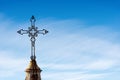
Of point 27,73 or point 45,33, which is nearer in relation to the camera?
point 27,73

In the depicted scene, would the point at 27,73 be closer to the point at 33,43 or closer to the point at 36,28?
the point at 33,43

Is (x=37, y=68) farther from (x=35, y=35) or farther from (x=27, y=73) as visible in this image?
(x=35, y=35)

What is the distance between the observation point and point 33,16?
17.3 m

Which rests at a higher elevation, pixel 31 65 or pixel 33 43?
→ pixel 33 43

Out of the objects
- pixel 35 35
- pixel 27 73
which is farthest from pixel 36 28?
pixel 27 73

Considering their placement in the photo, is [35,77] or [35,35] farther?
[35,35]

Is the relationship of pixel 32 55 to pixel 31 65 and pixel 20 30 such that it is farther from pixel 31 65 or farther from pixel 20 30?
pixel 20 30

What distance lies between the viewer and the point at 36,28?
16812 mm

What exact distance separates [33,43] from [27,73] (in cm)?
190

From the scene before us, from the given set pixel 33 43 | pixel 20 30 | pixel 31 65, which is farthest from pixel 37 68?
pixel 20 30

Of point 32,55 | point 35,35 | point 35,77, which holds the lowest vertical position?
point 35,77

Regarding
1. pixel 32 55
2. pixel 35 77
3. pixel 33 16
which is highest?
pixel 33 16

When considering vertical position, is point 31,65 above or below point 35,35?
below

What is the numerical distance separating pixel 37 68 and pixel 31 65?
385 millimetres
